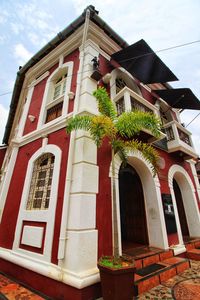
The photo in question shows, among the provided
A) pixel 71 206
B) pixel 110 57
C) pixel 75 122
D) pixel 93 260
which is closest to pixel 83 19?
pixel 110 57

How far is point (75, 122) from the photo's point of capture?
146 inches

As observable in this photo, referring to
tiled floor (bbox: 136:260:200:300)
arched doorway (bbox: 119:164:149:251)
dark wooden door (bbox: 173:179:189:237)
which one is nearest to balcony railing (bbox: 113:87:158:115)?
arched doorway (bbox: 119:164:149:251)

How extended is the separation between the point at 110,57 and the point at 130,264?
7.39 m

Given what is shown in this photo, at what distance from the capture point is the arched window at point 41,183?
4.46 m

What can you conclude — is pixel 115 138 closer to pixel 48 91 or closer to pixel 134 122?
pixel 134 122

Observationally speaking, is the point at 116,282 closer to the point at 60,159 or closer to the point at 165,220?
the point at 60,159

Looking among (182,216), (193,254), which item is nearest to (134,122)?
(193,254)

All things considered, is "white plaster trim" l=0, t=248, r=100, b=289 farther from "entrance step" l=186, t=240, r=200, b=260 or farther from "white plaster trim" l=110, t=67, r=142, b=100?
"white plaster trim" l=110, t=67, r=142, b=100

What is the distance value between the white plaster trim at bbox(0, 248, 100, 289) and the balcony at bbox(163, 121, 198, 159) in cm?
580

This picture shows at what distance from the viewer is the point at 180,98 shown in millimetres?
7828

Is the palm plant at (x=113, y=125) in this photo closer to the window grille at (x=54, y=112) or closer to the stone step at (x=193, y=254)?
the window grille at (x=54, y=112)

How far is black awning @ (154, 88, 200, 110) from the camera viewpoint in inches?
294

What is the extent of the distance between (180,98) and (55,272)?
8.66 meters

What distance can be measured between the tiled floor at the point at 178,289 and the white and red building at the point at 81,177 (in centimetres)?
100
